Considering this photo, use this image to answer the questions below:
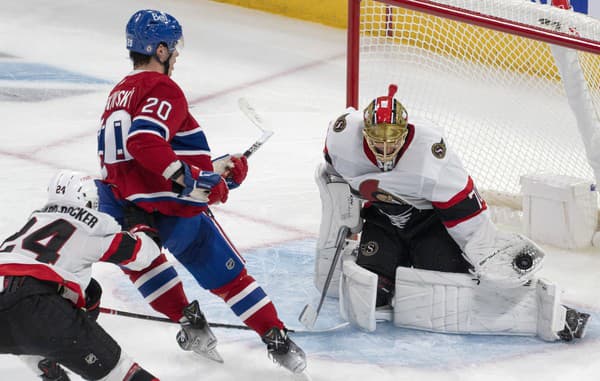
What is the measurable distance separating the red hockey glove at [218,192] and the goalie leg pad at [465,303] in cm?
66

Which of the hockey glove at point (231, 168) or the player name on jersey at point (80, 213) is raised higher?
the player name on jersey at point (80, 213)

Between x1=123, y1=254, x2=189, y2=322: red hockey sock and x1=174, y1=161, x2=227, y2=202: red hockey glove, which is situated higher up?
x1=174, y1=161, x2=227, y2=202: red hockey glove

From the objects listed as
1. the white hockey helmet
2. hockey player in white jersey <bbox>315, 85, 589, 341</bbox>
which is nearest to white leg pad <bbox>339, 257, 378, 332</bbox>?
hockey player in white jersey <bbox>315, 85, 589, 341</bbox>

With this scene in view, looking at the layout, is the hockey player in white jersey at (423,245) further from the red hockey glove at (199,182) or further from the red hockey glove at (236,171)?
the red hockey glove at (199,182)

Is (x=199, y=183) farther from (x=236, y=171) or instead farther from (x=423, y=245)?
(x=423, y=245)

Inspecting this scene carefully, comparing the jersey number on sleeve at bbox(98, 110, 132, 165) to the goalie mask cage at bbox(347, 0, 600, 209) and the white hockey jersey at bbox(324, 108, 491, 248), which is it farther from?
the goalie mask cage at bbox(347, 0, 600, 209)

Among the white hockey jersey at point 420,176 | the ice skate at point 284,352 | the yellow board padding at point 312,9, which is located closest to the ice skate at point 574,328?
the white hockey jersey at point 420,176

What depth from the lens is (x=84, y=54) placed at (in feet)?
23.9

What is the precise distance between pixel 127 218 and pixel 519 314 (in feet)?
4.01

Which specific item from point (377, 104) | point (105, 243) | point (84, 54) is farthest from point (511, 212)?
point (84, 54)

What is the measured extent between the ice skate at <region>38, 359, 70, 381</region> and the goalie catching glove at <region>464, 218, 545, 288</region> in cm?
127

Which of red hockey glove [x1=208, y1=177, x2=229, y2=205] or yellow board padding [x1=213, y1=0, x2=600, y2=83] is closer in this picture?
red hockey glove [x1=208, y1=177, x2=229, y2=205]

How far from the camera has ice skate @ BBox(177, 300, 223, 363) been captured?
3.38 m

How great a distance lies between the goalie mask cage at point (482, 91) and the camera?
4691mm
